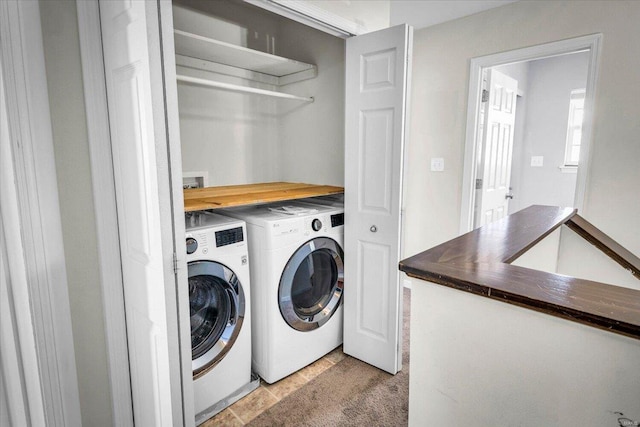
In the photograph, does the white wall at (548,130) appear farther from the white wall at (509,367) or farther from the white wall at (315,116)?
the white wall at (509,367)

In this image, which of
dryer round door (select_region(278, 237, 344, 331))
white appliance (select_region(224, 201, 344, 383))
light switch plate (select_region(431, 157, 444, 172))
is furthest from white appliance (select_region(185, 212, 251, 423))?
light switch plate (select_region(431, 157, 444, 172))

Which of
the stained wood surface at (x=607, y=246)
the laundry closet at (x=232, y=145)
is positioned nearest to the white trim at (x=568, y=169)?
the stained wood surface at (x=607, y=246)

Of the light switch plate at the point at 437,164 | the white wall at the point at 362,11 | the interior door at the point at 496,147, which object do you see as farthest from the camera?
the light switch plate at the point at 437,164

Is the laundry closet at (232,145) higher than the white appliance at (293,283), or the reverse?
the laundry closet at (232,145)

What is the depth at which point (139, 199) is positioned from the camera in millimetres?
1247

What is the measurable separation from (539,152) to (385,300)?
335 centimetres

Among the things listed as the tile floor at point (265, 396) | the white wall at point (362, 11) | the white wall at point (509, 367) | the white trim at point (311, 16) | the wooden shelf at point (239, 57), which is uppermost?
the white wall at point (362, 11)

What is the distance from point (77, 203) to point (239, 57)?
1304mm

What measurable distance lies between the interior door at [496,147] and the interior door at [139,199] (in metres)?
2.65

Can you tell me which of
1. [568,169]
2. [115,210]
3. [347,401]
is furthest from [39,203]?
[568,169]

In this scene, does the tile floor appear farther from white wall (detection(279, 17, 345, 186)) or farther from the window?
the window

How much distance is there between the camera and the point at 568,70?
3.97 meters

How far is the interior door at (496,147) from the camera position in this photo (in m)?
2.96

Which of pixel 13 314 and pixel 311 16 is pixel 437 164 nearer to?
pixel 311 16
